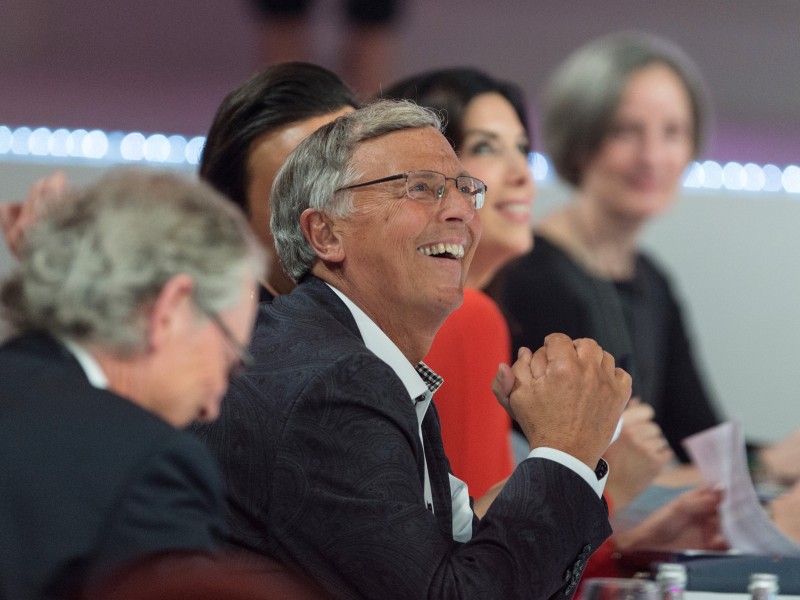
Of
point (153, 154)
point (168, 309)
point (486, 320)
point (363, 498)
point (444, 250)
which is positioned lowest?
point (153, 154)

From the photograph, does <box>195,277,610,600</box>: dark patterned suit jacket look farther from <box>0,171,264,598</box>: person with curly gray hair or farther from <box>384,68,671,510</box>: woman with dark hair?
<box>384,68,671,510</box>: woman with dark hair

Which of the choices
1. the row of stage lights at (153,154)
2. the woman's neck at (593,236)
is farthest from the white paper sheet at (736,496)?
the row of stage lights at (153,154)

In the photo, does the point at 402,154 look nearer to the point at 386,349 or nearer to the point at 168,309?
the point at 386,349

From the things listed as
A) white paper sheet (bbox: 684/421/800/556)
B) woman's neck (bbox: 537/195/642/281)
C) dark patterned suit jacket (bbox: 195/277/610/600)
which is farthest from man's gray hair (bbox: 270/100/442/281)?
woman's neck (bbox: 537/195/642/281)

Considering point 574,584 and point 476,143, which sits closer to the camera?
point 574,584

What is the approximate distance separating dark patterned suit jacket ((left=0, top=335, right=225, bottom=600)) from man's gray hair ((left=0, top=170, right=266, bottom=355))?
0.20 feet

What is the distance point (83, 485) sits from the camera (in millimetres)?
1006

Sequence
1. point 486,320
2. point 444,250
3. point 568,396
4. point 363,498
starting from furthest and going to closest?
point 486,320 → point 444,250 → point 568,396 → point 363,498

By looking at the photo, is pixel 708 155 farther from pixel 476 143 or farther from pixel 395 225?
pixel 395 225

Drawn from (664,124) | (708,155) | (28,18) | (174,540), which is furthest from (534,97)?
(174,540)

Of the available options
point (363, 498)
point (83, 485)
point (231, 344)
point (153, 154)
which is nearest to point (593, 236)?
point (153, 154)

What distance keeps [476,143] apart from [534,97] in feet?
7.06

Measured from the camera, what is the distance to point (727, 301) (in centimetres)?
455

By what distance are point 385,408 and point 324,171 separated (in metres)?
0.43
